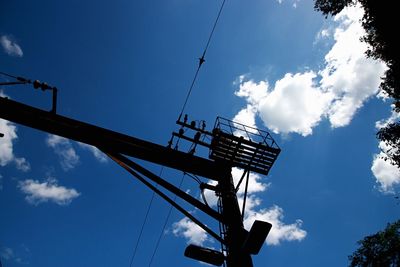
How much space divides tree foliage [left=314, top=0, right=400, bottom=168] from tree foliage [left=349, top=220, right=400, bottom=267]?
11.4 m

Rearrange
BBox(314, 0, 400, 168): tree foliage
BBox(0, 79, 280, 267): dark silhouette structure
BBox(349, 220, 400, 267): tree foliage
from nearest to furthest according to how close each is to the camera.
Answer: BBox(0, 79, 280, 267): dark silhouette structure
BBox(314, 0, 400, 168): tree foliage
BBox(349, 220, 400, 267): tree foliage

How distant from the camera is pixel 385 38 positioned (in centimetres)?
941

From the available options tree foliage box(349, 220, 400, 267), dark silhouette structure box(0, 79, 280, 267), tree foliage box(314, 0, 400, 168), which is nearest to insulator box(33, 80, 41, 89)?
dark silhouette structure box(0, 79, 280, 267)

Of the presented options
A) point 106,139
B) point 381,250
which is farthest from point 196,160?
point 381,250

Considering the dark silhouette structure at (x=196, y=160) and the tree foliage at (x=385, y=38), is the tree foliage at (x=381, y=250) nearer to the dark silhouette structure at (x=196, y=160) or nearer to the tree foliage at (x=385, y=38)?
the tree foliage at (x=385, y=38)

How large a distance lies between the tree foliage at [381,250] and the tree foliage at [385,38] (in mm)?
11449

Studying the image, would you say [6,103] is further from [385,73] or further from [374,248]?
[374,248]

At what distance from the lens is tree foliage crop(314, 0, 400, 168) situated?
29.1ft


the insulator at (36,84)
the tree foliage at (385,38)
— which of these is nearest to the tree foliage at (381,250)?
the tree foliage at (385,38)

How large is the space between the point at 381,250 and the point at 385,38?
17853 millimetres

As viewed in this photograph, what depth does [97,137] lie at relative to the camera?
637cm

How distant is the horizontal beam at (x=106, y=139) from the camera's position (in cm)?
590

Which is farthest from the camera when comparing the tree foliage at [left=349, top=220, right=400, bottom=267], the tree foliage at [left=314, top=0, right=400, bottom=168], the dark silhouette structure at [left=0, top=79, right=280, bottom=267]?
the tree foliage at [left=349, top=220, right=400, bottom=267]

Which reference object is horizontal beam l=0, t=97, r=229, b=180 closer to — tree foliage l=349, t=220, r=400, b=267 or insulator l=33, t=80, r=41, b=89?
insulator l=33, t=80, r=41, b=89
